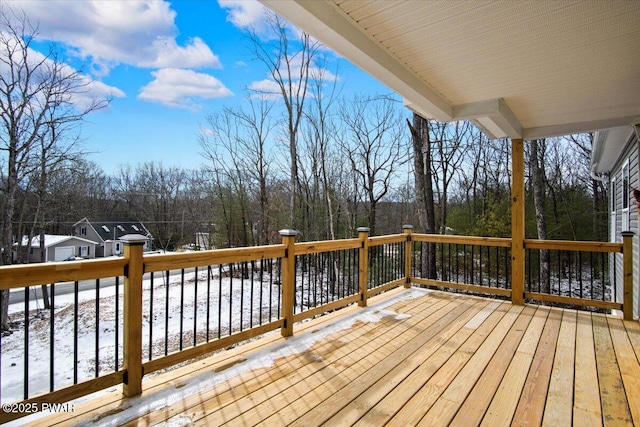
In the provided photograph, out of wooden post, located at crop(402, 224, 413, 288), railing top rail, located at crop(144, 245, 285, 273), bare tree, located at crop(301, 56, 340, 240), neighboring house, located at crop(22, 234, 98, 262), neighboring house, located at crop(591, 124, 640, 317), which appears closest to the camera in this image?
railing top rail, located at crop(144, 245, 285, 273)

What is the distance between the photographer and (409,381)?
2412mm

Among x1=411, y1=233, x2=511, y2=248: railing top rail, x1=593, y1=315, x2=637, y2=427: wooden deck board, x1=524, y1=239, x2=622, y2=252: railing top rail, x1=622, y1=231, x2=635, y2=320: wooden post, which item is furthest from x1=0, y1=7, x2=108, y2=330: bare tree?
x1=622, y1=231, x2=635, y2=320: wooden post

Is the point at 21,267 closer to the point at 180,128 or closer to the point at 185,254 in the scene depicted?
the point at 185,254

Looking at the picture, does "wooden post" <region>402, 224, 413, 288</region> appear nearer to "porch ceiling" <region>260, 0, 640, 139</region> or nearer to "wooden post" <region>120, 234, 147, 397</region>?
→ "porch ceiling" <region>260, 0, 640, 139</region>

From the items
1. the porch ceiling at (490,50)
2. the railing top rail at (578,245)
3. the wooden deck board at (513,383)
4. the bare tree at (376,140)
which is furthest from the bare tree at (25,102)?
the railing top rail at (578,245)

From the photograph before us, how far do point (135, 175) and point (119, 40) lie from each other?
16.4m

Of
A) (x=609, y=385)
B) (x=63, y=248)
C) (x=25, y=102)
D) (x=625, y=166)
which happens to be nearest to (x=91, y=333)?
(x=25, y=102)

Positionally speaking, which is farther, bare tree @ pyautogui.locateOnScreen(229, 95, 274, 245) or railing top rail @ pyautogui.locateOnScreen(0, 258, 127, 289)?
bare tree @ pyautogui.locateOnScreen(229, 95, 274, 245)

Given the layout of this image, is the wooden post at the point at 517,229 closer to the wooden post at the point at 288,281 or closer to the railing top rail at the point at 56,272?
the wooden post at the point at 288,281

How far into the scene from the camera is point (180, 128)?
18578mm

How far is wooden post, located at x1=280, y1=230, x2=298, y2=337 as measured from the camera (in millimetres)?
3189

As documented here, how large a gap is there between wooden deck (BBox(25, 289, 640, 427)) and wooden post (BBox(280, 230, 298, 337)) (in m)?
0.14

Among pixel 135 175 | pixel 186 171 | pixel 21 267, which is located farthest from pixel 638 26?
pixel 135 175

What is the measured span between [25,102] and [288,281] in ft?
38.7
